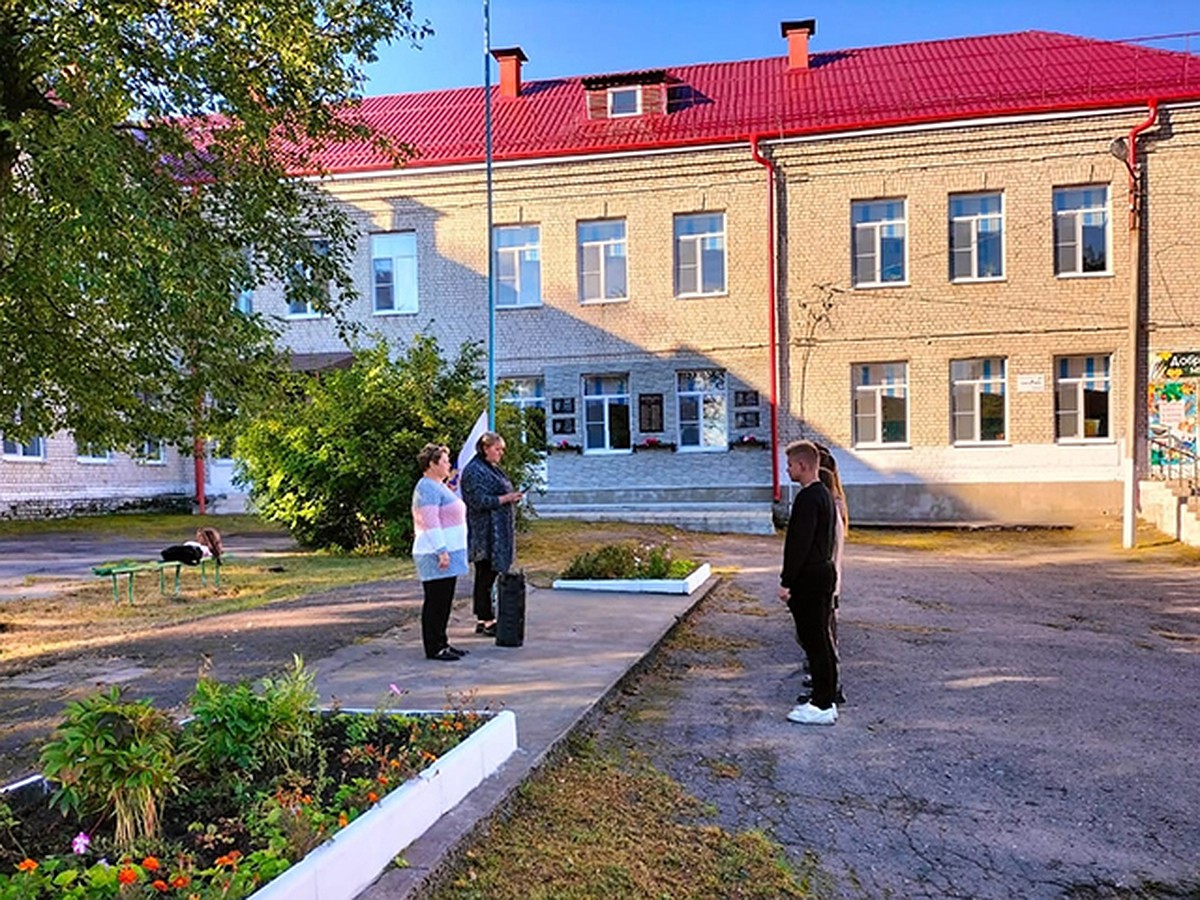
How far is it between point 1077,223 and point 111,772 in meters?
22.2

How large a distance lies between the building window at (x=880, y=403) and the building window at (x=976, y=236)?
2474 millimetres

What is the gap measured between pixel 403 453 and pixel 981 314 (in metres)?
13.3

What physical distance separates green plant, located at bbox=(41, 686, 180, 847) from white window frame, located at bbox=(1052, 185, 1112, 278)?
21447mm

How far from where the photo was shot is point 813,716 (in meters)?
5.92

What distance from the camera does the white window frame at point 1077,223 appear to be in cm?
2094

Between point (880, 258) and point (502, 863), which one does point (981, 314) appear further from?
point (502, 863)

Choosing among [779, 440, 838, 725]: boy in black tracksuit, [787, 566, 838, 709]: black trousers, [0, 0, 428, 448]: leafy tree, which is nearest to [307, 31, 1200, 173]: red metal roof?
[0, 0, 428, 448]: leafy tree

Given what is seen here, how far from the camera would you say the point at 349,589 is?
450 inches

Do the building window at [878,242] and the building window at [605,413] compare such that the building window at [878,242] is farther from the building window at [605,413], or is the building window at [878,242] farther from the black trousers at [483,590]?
the black trousers at [483,590]

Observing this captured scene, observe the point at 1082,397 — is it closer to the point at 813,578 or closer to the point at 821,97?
the point at 821,97

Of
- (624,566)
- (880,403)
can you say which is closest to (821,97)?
(880,403)

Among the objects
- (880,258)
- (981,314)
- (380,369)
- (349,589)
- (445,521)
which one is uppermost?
(880,258)

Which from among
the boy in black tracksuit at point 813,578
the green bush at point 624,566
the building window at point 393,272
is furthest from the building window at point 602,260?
the boy in black tracksuit at point 813,578

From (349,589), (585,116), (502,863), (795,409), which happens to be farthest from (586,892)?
(585,116)
